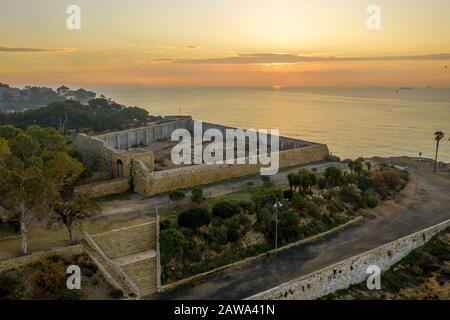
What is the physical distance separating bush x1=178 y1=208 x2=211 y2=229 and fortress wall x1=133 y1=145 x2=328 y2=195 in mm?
5821

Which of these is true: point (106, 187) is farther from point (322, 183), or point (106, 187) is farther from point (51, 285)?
point (322, 183)

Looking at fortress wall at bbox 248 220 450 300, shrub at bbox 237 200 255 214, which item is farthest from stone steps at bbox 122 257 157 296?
shrub at bbox 237 200 255 214

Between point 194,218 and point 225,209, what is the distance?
2.40 metres

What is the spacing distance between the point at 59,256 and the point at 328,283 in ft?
45.2

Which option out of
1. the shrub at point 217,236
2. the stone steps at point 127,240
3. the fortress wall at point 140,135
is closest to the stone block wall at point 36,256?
the stone steps at point 127,240

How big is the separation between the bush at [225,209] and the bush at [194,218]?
38.3 inches

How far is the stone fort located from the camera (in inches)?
1176

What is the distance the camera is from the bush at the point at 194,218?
2409cm

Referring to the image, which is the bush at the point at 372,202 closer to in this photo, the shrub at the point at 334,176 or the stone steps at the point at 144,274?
the shrub at the point at 334,176

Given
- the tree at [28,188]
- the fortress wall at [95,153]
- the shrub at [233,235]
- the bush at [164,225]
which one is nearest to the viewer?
the tree at [28,188]

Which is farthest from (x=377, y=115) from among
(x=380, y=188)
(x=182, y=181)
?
(x=182, y=181)

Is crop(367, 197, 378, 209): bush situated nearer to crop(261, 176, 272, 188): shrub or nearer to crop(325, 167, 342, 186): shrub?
crop(325, 167, 342, 186): shrub

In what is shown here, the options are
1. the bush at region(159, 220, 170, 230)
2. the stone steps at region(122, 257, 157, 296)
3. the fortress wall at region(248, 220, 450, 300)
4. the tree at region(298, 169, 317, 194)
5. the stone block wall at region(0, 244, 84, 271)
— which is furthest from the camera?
the tree at region(298, 169, 317, 194)

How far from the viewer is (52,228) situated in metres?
23.3
